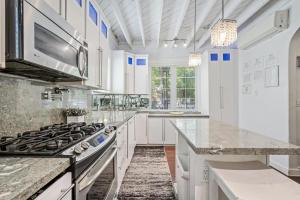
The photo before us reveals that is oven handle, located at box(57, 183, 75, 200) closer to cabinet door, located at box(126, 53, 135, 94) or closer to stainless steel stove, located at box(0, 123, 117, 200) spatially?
stainless steel stove, located at box(0, 123, 117, 200)

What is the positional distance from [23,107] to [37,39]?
28.9 inches

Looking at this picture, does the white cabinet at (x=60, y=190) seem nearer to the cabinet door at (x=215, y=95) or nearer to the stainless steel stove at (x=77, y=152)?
the stainless steel stove at (x=77, y=152)

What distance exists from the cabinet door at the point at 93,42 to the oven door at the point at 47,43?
0.60 meters

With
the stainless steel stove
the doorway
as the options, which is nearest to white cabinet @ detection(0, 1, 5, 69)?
the stainless steel stove

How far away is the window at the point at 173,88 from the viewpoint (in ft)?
22.9

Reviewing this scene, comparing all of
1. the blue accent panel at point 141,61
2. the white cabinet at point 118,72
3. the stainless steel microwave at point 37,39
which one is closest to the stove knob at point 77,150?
the stainless steel microwave at point 37,39

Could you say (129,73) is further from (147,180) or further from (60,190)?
(60,190)

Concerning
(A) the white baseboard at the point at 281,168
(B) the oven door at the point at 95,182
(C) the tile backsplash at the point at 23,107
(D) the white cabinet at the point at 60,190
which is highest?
(C) the tile backsplash at the point at 23,107

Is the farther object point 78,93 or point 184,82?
point 184,82

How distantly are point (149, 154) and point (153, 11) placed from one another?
2.94 metres

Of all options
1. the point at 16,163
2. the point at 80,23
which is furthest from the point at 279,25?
the point at 16,163

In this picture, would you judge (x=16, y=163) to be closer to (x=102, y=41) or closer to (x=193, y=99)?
(x=102, y=41)

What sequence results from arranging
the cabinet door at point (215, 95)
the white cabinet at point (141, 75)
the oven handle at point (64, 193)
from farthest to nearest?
1. the white cabinet at point (141, 75)
2. the cabinet door at point (215, 95)
3. the oven handle at point (64, 193)

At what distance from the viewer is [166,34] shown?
20.5 feet
